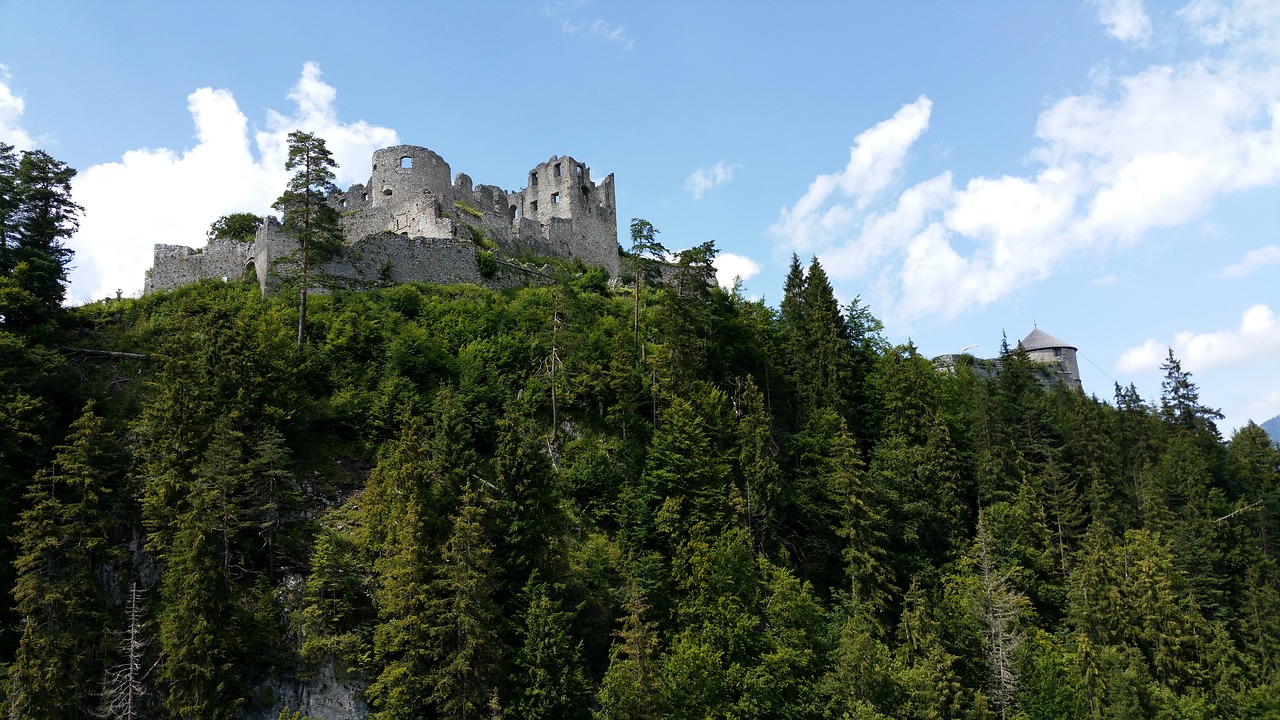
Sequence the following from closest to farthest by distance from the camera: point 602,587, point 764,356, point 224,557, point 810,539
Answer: point 224,557 → point 602,587 → point 810,539 → point 764,356

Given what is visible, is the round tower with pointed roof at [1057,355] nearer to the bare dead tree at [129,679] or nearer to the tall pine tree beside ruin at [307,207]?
the tall pine tree beside ruin at [307,207]

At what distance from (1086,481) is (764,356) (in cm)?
2044

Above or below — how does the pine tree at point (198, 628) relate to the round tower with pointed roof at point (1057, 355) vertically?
below

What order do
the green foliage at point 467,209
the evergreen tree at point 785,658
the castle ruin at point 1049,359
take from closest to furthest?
the evergreen tree at point 785,658, the green foliage at point 467,209, the castle ruin at point 1049,359

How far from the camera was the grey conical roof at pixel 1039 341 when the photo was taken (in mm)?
89425

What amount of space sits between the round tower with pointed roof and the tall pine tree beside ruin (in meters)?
67.0

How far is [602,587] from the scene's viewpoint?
34469mm

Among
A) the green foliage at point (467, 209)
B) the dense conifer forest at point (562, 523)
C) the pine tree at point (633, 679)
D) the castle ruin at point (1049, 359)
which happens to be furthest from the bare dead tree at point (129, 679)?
the castle ruin at point (1049, 359)

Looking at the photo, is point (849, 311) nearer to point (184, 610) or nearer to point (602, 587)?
point (602, 587)

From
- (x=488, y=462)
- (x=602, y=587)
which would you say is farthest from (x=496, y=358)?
(x=602, y=587)

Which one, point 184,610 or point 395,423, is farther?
point 395,423

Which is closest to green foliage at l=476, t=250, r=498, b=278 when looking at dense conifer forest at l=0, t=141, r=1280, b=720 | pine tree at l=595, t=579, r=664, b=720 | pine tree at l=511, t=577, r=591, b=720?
dense conifer forest at l=0, t=141, r=1280, b=720

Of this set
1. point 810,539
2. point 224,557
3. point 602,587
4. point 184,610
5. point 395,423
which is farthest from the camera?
point 810,539

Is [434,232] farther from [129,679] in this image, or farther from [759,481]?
[129,679]
